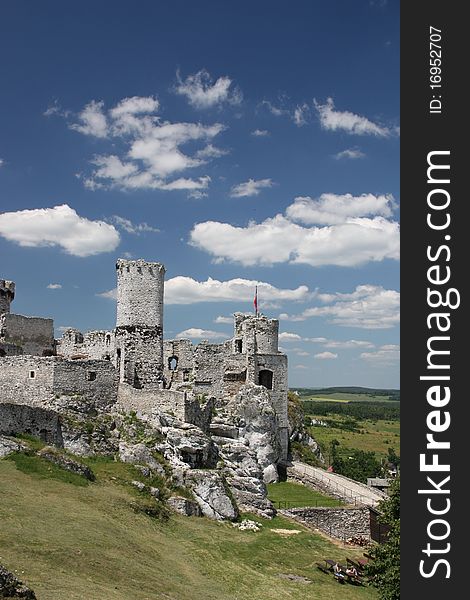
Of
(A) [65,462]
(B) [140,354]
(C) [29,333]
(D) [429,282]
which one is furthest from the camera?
(C) [29,333]

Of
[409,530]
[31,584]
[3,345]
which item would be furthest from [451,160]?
[3,345]

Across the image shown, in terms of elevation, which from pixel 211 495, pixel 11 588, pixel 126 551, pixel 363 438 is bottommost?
pixel 363 438

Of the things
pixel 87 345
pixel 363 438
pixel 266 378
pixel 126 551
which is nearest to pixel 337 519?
pixel 266 378

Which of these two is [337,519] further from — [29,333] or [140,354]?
[29,333]

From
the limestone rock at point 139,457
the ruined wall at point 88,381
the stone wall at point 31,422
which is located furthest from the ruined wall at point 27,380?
the limestone rock at point 139,457

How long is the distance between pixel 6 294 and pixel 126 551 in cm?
3094

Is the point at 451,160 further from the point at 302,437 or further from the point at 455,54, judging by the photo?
the point at 302,437

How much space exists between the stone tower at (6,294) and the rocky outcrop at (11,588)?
3598 centimetres

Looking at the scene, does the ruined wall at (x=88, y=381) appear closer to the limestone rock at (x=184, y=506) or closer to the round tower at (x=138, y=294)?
the round tower at (x=138, y=294)

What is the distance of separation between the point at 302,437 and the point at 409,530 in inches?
1798

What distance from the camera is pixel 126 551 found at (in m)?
22.6

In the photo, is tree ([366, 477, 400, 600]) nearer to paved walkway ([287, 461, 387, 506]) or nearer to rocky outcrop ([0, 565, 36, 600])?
rocky outcrop ([0, 565, 36, 600])

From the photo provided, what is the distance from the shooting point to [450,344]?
1345 centimetres

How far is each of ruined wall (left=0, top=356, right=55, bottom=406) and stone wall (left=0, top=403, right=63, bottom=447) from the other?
9.45 feet
